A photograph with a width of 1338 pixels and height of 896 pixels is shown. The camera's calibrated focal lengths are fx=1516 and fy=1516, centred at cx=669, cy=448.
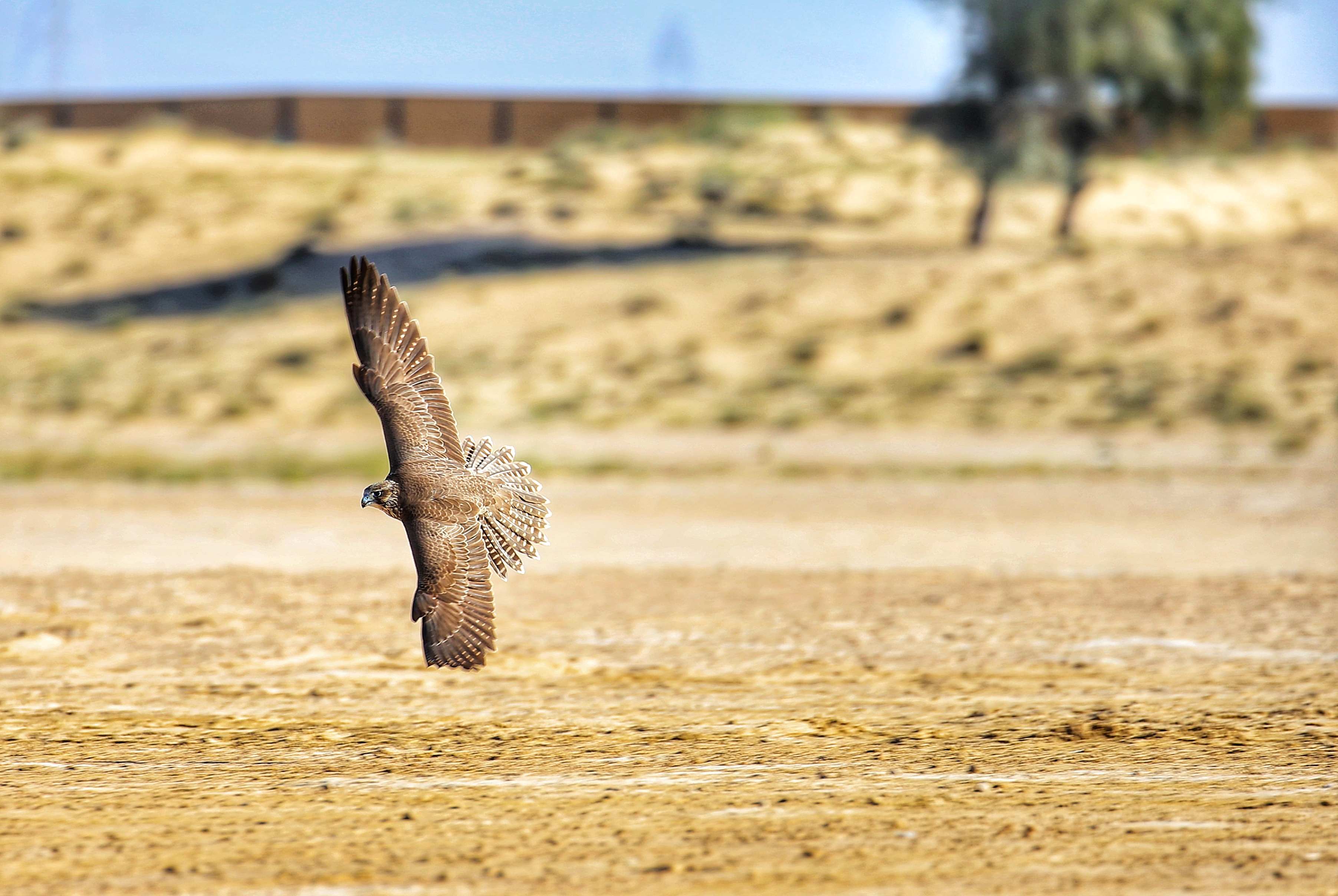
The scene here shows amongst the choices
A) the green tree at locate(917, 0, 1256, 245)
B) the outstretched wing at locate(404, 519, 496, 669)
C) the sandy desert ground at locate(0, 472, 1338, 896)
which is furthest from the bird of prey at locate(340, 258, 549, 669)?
the green tree at locate(917, 0, 1256, 245)

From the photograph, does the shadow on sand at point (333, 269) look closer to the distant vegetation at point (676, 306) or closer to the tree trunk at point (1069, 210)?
the distant vegetation at point (676, 306)

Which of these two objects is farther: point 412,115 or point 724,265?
point 412,115

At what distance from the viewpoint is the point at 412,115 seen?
5069cm

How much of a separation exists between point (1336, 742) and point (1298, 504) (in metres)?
10.6

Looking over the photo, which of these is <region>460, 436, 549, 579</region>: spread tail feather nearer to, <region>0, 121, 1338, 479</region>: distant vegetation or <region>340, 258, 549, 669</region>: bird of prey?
<region>340, 258, 549, 669</region>: bird of prey

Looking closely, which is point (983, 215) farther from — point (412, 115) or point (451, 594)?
point (451, 594)

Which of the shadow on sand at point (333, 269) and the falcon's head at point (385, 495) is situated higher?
the falcon's head at point (385, 495)

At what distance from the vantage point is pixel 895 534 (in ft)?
49.0

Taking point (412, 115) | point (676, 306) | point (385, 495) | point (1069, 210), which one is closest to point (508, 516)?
point (385, 495)

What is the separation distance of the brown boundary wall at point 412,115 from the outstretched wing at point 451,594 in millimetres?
45034

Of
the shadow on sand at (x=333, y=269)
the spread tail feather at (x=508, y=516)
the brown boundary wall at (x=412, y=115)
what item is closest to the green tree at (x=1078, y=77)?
the shadow on sand at (x=333, y=269)

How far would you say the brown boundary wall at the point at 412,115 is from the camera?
164 feet

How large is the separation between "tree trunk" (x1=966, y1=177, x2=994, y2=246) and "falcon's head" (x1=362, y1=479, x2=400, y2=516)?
29065 mm

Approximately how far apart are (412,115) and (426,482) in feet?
152
